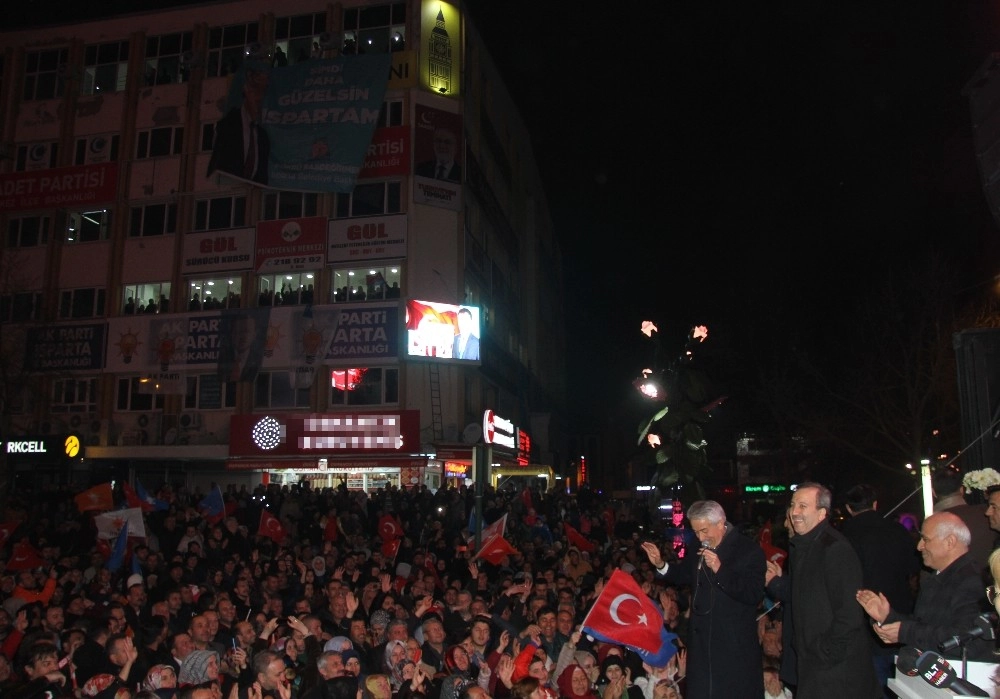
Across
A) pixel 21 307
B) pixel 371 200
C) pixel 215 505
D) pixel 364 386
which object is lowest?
pixel 215 505

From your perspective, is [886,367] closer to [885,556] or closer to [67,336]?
[885,556]

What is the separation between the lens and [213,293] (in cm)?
3462

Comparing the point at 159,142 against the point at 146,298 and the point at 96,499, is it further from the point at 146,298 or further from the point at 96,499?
the point at 96,499

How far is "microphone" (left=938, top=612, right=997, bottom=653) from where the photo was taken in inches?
169

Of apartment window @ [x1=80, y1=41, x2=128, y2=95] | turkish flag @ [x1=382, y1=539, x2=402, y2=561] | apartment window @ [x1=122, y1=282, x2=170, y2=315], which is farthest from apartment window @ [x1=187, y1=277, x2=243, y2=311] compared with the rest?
turkish flag @ [x1=382, y1=539, x2=402, y2=561]

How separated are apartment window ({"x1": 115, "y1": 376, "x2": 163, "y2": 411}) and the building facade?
0.09m

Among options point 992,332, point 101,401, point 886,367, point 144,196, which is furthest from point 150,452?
point 992,332

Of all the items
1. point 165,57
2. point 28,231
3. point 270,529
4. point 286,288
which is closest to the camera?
point 270,529

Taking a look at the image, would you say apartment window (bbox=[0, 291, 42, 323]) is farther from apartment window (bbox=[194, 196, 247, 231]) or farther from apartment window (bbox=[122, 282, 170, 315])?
apartment window (bbox=[194, 196, 247, 231])

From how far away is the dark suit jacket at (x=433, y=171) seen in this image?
109 ft

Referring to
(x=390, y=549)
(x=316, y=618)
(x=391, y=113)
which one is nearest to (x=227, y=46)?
(x=391, y=113)

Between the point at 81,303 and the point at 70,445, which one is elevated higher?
the point at 81,303

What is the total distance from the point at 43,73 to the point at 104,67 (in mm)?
2835

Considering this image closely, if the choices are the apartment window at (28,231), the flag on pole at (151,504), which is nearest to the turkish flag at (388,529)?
the flag on pole at (151,504)
